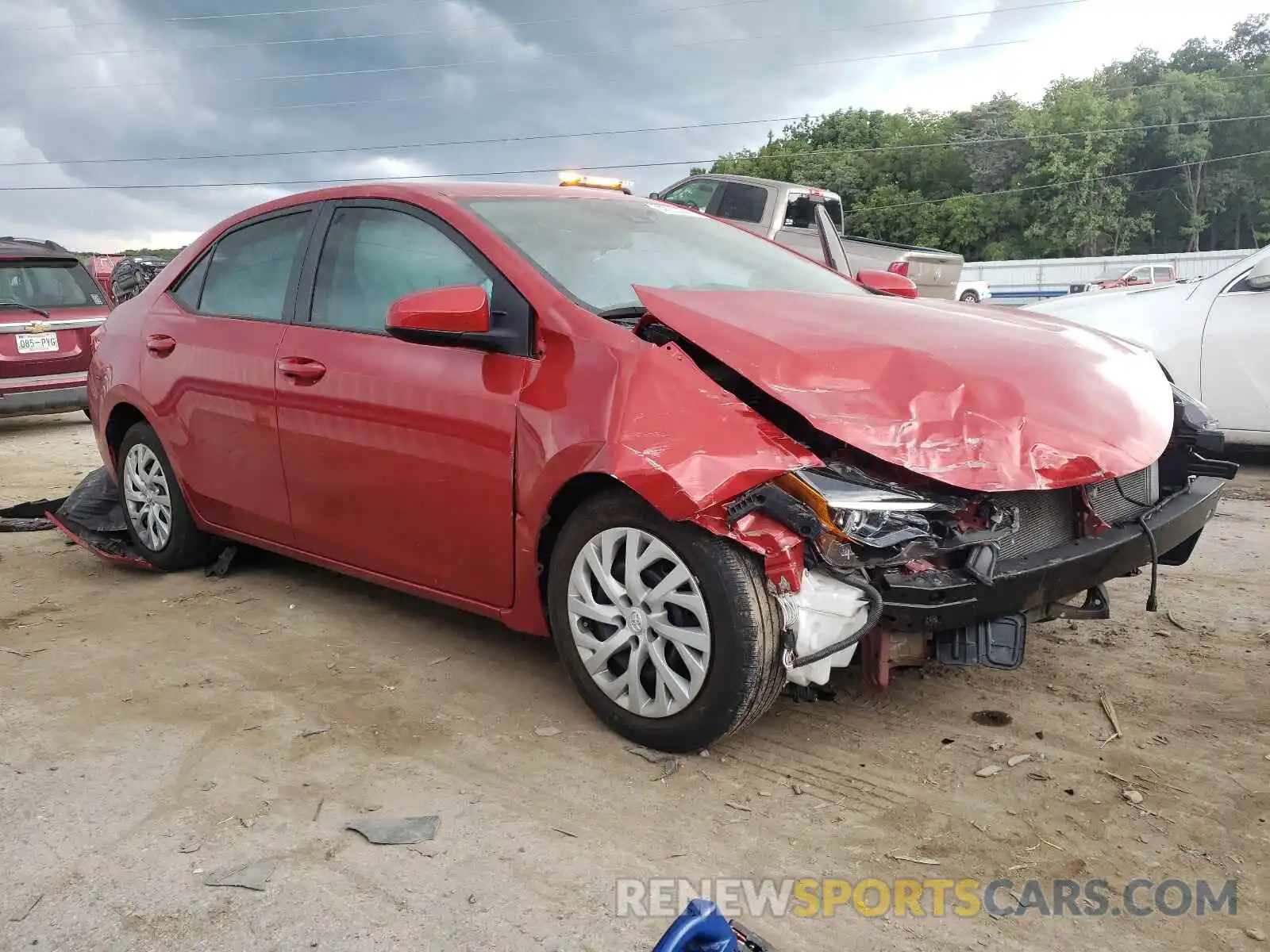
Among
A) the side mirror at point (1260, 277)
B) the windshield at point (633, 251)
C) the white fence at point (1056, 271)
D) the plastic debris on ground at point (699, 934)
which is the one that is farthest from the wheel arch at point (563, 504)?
the white fence at point (1056, 271)

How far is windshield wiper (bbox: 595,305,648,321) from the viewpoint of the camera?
117 inches

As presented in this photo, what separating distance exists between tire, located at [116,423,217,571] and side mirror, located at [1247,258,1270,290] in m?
5.99

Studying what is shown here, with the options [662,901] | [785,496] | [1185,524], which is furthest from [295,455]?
[1185,524]

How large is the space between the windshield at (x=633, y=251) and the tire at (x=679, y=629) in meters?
0.70

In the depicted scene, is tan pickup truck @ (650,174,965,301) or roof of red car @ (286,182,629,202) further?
tan pickup truck @ (650,174,965,301)

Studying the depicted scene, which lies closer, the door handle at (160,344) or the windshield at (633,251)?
the windshield at (633,251)

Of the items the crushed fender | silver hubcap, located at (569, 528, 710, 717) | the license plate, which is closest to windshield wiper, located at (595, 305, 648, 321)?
silver hubcap, located at (569, 528, 710, 717)

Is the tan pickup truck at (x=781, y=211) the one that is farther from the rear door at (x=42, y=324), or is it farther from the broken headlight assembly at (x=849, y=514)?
the broken headlight assembly at (x=849, y=514)

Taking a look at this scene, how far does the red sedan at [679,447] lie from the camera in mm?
2555

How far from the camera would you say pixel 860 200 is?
59.4m

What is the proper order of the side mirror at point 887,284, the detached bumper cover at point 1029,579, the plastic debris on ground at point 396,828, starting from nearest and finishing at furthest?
the plastic debris on ground at point 396,828 < the detached bumper cover at point 1029,579 < the side mirror at point 887,284

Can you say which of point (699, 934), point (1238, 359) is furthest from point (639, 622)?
point (1238, 359)

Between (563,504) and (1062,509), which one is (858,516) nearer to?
(1062,509)

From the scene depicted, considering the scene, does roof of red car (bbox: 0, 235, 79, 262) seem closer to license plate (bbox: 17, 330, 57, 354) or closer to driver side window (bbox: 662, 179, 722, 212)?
license plate (bbox: 17, 330, 57, 354)
